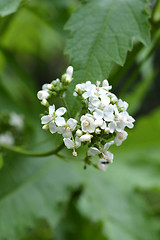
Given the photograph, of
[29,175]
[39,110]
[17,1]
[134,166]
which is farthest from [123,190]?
[17,1]

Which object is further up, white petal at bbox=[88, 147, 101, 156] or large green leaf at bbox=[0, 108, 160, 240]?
white petal at bbox=[88, 147, 101, 156]

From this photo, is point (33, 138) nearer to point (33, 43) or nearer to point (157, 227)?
point (157, 227)

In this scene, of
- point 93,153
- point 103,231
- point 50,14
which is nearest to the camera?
point 93,153

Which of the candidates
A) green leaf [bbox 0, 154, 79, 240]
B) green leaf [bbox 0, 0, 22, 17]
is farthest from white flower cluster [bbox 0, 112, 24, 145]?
green leaf [bbox 0, 0, 22, 17]

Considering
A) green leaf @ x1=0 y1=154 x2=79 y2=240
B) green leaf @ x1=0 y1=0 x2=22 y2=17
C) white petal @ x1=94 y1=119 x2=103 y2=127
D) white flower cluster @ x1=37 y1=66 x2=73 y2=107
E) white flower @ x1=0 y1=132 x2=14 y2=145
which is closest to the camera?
white petal @ x1=94 y1=119 x2=103 y2=127

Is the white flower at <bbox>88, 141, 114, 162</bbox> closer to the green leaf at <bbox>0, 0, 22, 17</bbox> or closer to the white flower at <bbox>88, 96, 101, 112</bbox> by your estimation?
the white flower at <bbox>88, 96, 101, 112</bbox>

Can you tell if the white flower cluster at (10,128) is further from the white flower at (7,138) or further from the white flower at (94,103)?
the white flower at (94,103)

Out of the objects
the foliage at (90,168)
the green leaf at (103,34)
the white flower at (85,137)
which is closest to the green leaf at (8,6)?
the foliage at (90,168)
